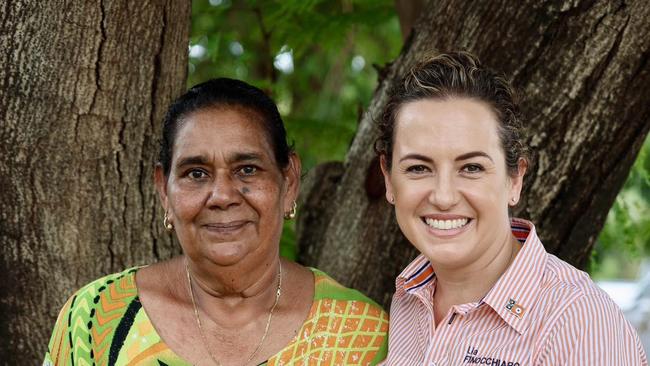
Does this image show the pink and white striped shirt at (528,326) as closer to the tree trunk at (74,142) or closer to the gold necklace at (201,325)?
the gold necklace at (201,325)

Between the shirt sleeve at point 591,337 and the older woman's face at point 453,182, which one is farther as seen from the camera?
the older woman's face at point 453,182

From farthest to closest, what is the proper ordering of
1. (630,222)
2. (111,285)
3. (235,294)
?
(630,222) → (235,294) → (111,285)

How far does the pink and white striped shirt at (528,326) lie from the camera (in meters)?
2.52

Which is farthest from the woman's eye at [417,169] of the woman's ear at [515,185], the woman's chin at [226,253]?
the woman's chin at [226,253]

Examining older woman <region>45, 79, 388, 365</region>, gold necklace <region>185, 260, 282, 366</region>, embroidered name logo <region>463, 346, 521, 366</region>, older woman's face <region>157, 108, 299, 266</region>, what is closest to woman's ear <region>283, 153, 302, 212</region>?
older woman <region>45, 79, 388, 365</region>

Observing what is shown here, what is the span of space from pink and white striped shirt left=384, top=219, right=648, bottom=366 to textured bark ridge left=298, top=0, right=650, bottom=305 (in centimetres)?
65

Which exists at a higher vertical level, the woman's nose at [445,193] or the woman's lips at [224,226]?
the woman's nose at [445,193]

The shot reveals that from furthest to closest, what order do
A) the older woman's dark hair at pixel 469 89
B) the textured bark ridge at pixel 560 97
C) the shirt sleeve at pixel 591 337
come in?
1. the textured bark ridge at pixel 560 97
2. the older woman's dark hair at pixel 469 89
3. the shirt sleeve at pixel 591 337

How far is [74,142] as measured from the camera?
11.6 feet

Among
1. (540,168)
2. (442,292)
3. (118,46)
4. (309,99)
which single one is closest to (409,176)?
(442,292)

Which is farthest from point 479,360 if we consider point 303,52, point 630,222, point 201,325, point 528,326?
point 303,52

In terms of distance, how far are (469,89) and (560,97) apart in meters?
0.83

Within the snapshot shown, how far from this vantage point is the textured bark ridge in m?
3.49

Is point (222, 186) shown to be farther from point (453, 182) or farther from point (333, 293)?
point (453, 182)
